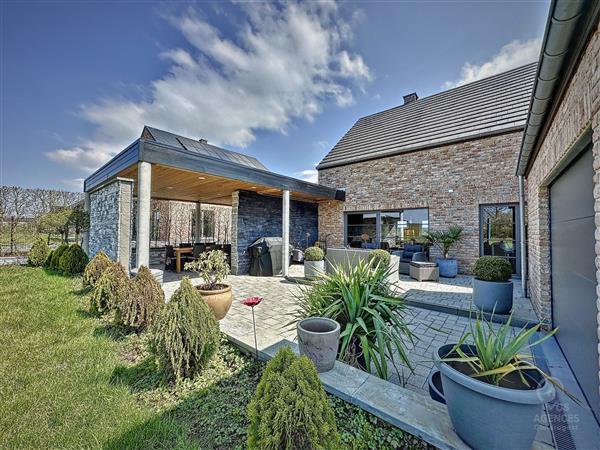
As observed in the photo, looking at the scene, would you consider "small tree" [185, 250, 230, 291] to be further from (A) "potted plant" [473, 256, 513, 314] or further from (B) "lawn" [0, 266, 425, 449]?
(A) "potted plant" [473, 256, 513, 314]

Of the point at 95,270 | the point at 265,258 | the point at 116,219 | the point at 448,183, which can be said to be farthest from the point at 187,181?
the point at 448,183

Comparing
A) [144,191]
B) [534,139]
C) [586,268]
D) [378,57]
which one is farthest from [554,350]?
[378,57]

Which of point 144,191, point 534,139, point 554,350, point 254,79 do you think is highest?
point 254,79

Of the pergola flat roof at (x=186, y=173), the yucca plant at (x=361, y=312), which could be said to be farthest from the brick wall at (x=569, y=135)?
the pergola flat roof at (x=186, y=173)

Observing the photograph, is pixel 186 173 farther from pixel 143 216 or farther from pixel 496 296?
pixel 496 296

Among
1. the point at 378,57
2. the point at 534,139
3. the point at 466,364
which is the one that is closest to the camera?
the point at 466,364

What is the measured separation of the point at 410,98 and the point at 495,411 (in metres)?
13.0

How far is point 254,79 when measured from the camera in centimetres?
679

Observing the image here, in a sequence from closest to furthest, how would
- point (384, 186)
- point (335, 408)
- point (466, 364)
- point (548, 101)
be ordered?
point (466, 364)
point (335, 408)
point (548, 101)
point (384, 186)

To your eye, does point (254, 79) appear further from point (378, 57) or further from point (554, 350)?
point (554, 350)

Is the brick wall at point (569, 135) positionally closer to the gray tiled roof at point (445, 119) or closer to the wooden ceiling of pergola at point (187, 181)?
the gray tiled roof at point (445, 119)

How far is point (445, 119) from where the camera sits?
8844mm

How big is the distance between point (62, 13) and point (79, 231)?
680 centimetres

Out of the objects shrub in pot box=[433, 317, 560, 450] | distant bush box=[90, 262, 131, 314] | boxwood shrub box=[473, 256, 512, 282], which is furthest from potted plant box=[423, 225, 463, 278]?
distant bush box=[90, 262, 131, 314]
